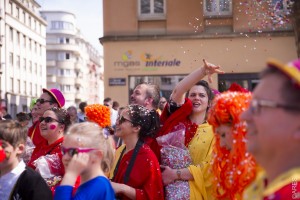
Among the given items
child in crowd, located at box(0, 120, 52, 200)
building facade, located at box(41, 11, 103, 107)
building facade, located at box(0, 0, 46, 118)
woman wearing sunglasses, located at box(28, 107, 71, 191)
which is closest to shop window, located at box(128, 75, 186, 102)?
woman wearing sunglasses, located at box(28, 107, 71, 191)

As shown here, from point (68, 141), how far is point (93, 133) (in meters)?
0.22

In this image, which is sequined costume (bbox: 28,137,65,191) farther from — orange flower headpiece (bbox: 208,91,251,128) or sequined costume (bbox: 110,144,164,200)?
orange flower headpiece (bbox: 208,91,251,128)

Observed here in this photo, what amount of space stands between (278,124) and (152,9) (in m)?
14.8

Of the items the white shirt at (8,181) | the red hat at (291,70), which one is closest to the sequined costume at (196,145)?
the white shirt at (8,181)

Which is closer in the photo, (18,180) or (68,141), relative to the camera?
(68,141)

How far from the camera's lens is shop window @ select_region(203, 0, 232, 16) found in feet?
49.3

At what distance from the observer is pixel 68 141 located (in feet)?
9.99

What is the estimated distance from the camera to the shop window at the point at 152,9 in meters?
16.0

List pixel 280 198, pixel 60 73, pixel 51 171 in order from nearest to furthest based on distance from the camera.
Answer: pixel 280 198
pixel 51 171
pixel 60 73

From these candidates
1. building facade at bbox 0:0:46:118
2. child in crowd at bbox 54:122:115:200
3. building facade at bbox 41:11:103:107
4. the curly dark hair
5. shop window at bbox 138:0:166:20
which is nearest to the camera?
child in crowd at bbox 54:122:115:200

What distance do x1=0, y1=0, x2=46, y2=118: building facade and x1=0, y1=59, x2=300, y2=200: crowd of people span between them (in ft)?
125

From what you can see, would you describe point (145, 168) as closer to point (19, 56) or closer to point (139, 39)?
point (139, 39)

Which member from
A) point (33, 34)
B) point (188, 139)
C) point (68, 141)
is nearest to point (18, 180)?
point (68, 141)

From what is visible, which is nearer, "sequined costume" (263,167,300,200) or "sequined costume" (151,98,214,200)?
"sequined costume" (263,167,300,200)
